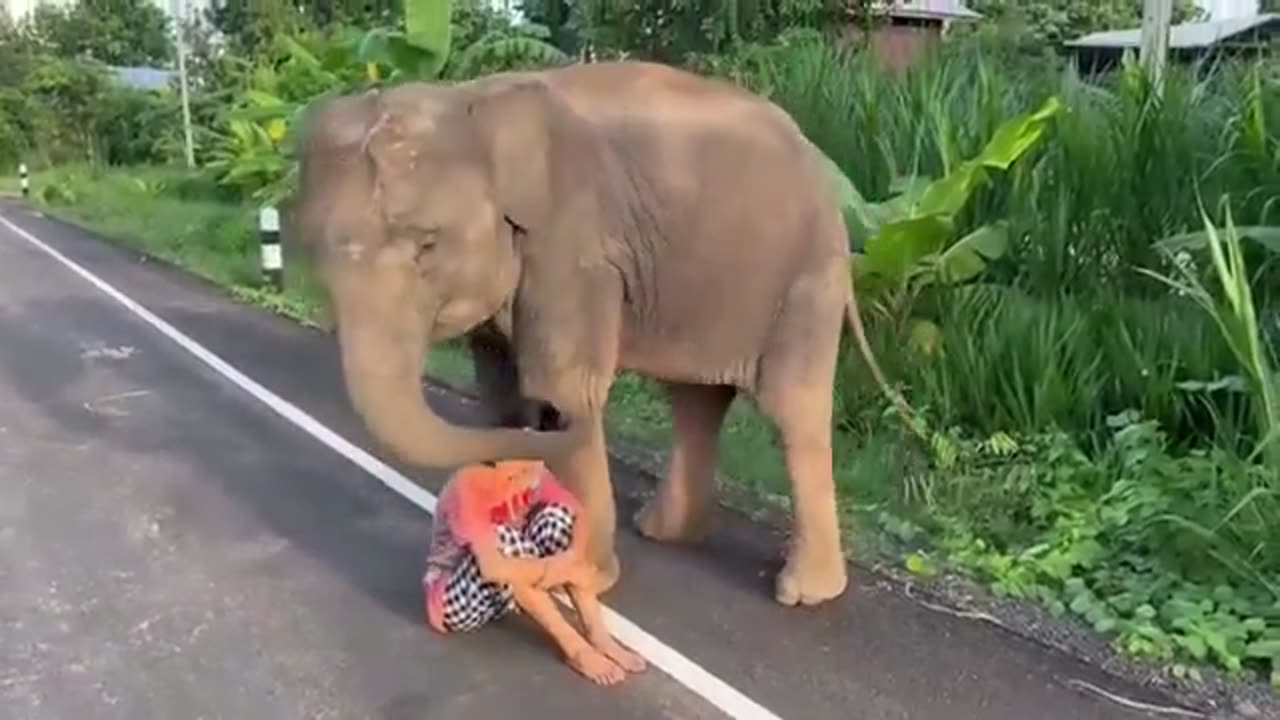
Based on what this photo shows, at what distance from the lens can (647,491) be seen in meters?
6.79

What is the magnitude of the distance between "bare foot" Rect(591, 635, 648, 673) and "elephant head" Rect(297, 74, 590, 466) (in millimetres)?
653

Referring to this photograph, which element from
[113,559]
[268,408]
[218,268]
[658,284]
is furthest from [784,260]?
[218,268]

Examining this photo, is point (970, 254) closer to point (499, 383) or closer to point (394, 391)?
point (499, 383)

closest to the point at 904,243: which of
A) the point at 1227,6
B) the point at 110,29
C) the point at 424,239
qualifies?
the point at 424,239

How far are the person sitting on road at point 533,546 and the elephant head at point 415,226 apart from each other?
222mm

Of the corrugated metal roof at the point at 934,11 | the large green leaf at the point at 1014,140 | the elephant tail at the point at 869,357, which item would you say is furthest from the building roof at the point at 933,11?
the elephant tail at the point at 869,357

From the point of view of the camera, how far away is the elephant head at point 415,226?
4.10 metres

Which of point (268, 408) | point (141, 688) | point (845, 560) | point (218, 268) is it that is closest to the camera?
point (141, 688)

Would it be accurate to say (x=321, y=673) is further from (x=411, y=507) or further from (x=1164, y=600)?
(x=1164, y=600)

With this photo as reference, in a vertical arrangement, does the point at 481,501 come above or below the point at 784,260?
below

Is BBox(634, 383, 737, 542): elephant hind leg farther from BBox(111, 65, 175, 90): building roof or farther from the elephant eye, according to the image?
BBox(111, 65, 175, 90): building roof

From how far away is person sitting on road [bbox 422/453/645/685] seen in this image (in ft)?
14.9

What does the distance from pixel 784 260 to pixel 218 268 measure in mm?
12402

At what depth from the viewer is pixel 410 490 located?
672 centimetres
